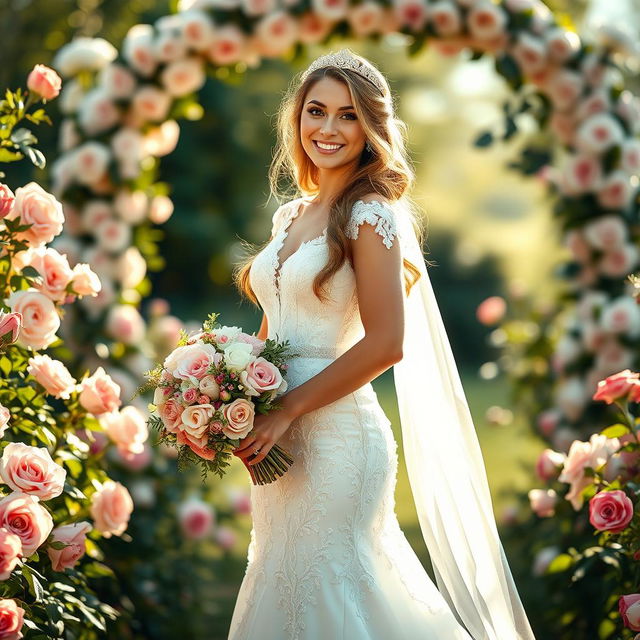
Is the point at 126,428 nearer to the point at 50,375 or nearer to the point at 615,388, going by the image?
the point at 50,375

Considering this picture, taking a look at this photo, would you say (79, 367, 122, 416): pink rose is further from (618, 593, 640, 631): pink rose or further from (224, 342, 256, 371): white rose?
(618, 593, 640, 631): pink rose

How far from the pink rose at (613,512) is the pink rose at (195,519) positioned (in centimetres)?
275

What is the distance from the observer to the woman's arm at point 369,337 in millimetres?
3252

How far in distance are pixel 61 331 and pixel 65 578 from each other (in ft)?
6.71

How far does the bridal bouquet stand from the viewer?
10.1 ft

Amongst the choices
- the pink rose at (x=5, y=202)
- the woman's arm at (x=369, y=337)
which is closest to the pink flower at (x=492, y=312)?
the woman's arm at (x=369, y=337)

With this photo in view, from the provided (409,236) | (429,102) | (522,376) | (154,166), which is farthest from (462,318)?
(409,236)

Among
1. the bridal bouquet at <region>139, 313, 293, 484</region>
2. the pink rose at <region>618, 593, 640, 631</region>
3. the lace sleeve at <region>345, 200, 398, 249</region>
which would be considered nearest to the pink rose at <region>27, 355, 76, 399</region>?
the bridal bouquet at <region>139, 313, 293, 484</region>

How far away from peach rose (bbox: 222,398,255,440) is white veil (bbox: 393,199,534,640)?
80 centimetres

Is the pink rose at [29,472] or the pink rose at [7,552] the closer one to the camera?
the pink rose at [7,552]

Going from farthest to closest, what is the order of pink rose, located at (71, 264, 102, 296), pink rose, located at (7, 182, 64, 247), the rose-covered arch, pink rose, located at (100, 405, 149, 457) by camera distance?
the rose-covered arch, pink rose, located at (100, 405, 149, 457), pink rose, located at (71, 264, 102, 296), pink rose, located at (7, 182, 64, 247)

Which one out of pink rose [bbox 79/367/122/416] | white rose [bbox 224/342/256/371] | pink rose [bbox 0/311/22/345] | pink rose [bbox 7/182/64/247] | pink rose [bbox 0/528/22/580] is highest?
pink rose [bbox 7/182/64/247]

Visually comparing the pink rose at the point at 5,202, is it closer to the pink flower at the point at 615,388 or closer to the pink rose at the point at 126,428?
the pink rose at the point at 126,428

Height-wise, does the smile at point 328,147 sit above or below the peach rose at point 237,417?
above
